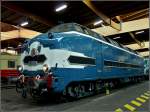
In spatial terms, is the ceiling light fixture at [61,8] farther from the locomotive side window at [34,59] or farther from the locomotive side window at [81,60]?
the locomotive side window at [34,59]

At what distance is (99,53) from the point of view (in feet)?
41.7

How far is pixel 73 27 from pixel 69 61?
1615 millimetres

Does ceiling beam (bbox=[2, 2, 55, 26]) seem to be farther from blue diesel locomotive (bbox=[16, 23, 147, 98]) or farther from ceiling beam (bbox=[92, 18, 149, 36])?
ceiling beam (bbox=[92, 18, 149, 36])

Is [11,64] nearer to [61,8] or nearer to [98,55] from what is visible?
[61,8]

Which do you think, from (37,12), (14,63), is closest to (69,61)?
(37,12)

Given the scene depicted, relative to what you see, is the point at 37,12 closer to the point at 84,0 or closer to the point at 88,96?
the point at 84,0

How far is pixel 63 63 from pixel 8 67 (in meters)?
14.1

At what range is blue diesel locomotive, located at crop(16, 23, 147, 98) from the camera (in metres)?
9.65

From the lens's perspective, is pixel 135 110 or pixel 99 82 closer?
pixel 135 110

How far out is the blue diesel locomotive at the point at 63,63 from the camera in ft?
31.7

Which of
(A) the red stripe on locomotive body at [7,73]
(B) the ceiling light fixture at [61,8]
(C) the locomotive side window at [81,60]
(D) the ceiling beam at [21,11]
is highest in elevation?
(B) the ceiling light fixture at [61,8]

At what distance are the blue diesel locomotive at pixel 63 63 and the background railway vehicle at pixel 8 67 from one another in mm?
11316

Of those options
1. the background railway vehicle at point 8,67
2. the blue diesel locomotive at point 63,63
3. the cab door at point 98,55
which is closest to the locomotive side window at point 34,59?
the blue diesel locomotive at point 63,63

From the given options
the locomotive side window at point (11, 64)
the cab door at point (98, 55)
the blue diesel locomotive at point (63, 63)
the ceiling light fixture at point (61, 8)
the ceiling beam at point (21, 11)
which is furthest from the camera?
the locomotive side window at point (11, 64)
